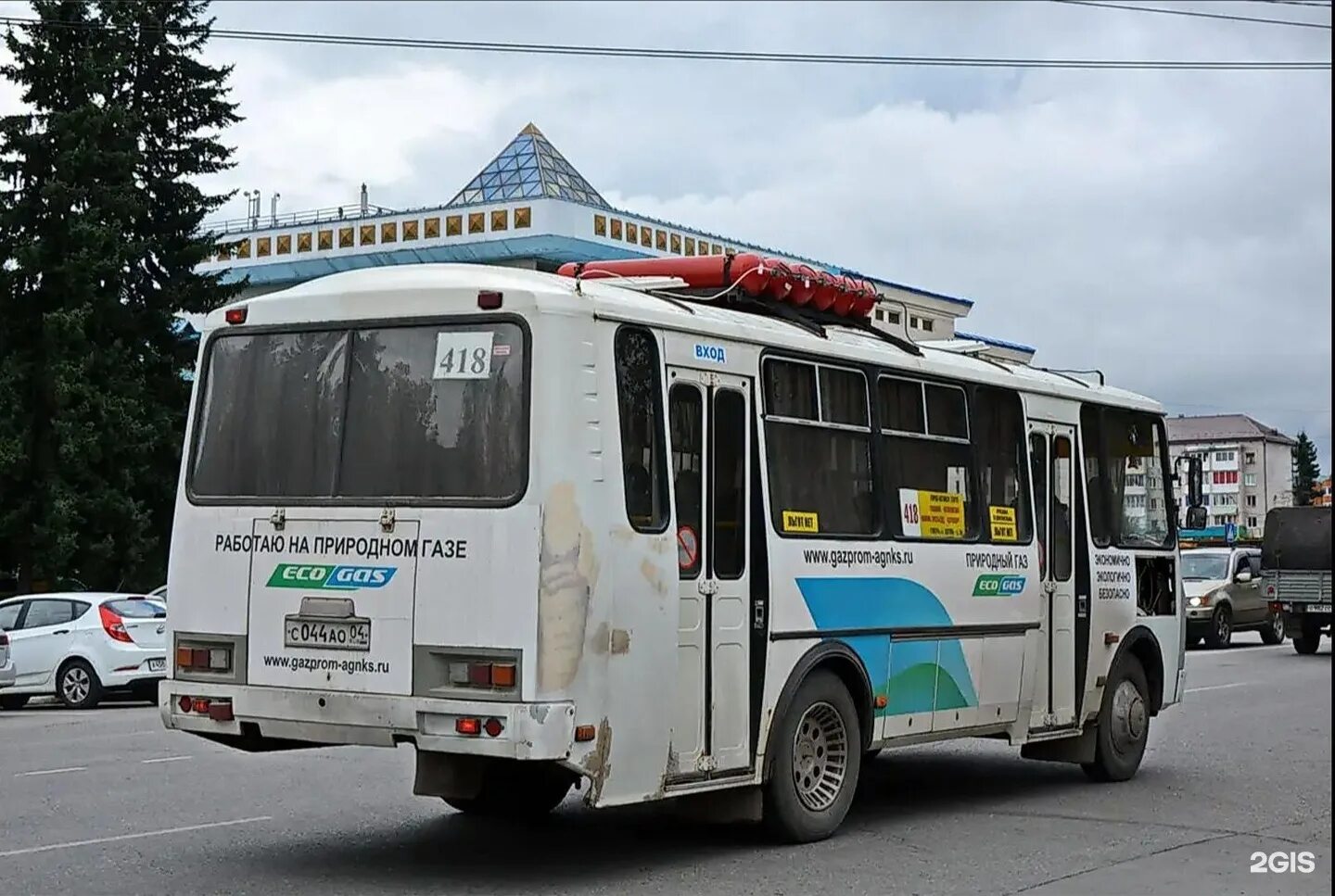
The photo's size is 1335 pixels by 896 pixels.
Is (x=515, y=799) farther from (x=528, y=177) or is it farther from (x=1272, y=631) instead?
(x=528, y=177)

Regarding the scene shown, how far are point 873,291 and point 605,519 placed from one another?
3827mm

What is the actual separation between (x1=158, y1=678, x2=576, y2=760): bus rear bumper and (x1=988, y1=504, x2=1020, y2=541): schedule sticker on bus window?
181 inches

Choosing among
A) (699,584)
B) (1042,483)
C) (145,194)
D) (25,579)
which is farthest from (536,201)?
(699,584)

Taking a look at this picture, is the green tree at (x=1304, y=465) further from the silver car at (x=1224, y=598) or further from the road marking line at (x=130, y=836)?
the road marking line at (x=130, y=836)

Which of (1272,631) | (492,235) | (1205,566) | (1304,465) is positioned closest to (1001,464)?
(1205,566)

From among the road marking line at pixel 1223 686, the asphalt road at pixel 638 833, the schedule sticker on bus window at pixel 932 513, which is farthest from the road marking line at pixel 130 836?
the road marking line at pixel 1223 686

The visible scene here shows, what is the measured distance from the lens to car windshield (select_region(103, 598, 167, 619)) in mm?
21906

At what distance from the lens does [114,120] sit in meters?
33.6

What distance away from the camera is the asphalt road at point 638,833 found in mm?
8992

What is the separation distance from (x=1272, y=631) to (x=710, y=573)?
94.7 ft

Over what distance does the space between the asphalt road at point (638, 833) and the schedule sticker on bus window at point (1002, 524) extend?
69.3 inches

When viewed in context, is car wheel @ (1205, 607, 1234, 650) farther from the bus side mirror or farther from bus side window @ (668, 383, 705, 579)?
bus side window @ (668, 383, 705, 579)

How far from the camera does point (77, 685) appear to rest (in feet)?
71.6

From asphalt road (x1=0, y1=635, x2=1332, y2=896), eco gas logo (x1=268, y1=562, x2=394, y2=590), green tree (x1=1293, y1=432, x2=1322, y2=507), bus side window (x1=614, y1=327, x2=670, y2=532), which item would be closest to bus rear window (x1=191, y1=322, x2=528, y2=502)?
eco gas logo (x1=268, y1=562, x2=394, y2=590)
